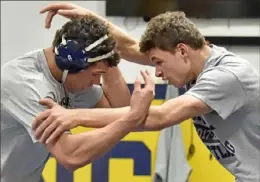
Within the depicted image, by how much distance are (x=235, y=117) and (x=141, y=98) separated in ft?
0.92

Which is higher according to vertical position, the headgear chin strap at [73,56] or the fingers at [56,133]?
the headgear chin strap at [73,56]

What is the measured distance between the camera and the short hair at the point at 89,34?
143 centimetres

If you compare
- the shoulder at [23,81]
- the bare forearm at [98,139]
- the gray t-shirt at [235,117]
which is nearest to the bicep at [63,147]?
the bare forearm at [98,139]

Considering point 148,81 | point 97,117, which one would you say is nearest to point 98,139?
point 97,117

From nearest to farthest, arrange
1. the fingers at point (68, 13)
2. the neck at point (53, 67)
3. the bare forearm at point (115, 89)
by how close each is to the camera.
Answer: the neck at point (53, 67)
the fingers at point (68, 13)
the bare forearm at point (115, 89)

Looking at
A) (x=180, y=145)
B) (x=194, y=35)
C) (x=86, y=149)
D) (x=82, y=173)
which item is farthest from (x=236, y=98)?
(x=180, y=145)

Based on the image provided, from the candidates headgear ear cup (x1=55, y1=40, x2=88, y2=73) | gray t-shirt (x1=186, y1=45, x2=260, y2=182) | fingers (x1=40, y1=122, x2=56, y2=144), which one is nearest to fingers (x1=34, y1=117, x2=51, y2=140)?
fingers (x1=40, y1=122, x2=56, y2=144)

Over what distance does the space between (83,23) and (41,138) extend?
11.5 inches

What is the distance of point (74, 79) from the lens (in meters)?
1.50

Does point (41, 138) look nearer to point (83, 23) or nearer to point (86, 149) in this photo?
point (86, 149)

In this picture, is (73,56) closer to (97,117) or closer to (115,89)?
(97,117)

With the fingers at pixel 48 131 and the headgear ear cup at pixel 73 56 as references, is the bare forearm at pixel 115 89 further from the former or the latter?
the fingers at pixel 48 131

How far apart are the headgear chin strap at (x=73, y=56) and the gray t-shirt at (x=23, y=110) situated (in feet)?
0.22

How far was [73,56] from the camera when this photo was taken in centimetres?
141
